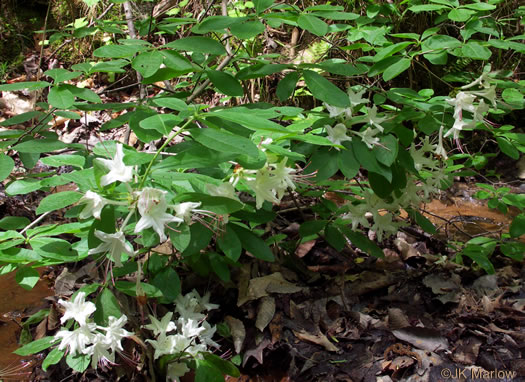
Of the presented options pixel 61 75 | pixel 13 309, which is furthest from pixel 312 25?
pixel 13 309

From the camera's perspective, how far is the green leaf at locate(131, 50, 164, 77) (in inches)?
59.6

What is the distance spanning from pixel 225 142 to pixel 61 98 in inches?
35.0

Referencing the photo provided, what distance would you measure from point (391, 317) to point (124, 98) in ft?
11.3

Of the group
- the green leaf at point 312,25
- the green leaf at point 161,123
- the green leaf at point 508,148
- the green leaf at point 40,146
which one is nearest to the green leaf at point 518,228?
the green leaf at point 508,148

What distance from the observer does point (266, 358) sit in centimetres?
201

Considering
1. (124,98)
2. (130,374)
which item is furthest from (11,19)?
(130,374)

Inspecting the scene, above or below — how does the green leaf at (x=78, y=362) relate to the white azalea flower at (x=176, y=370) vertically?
above

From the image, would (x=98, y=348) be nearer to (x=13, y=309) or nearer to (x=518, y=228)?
(x=13, y=309)

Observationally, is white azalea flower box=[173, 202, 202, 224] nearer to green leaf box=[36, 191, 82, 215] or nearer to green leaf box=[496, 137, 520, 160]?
green leaf box=[36, 191, 82, 215]

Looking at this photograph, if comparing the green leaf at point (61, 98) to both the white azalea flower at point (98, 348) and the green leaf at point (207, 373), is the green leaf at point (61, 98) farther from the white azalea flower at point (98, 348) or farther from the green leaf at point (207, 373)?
the green leaf at point (207, 373)

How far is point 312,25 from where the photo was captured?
165 cm

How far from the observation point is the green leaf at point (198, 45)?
62.8 inches

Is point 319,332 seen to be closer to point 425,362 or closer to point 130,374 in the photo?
point 425,362

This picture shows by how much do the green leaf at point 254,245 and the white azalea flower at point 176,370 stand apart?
522mm
